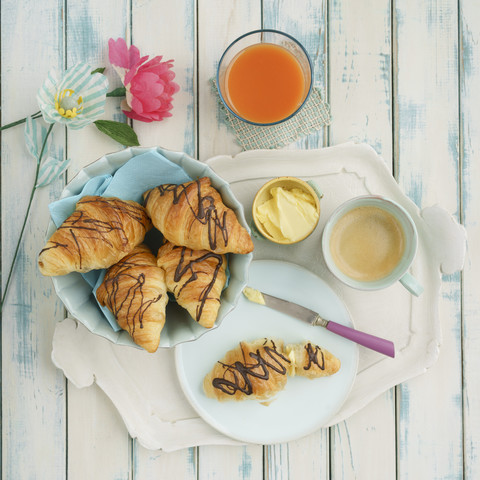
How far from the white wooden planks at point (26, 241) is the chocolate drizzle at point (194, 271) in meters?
0.38

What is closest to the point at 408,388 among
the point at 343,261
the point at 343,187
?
the point at 343,261

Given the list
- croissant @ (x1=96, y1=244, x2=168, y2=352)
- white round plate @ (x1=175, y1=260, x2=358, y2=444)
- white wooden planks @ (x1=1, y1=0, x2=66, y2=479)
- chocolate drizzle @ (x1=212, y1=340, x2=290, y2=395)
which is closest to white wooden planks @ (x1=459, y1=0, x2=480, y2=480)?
white round plate @ (x1=175, y1=260, x2=358, y2=444)

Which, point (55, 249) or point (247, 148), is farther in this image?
point (247, 148)

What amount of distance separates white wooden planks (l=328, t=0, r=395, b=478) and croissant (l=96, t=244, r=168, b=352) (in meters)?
0.50

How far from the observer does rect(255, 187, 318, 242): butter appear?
0.90 metres

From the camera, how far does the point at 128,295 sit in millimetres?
748

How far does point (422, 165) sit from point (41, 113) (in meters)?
0.81

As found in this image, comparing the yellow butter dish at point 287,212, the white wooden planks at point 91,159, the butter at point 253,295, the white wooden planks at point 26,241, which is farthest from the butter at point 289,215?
the white wooden planks at point 26,241

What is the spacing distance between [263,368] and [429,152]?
1.89ft

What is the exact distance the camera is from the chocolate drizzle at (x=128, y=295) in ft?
2.44

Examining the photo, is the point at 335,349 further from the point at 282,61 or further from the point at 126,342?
the point at 282,61

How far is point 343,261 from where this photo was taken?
94cm

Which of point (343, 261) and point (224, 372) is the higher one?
point (343, 261)

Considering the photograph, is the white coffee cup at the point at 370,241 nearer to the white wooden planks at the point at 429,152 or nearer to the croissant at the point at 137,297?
the white wooden planks at the point at 429,152
